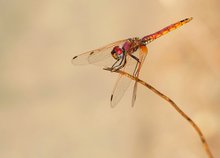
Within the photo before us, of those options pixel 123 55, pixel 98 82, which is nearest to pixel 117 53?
pixel 123 55

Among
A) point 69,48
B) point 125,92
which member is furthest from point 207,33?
point 69,48

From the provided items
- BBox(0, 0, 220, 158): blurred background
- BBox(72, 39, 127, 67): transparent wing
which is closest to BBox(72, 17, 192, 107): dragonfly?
BBox(72, 39, 127, 67): transparent wing

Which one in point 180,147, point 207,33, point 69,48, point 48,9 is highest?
point 48,9

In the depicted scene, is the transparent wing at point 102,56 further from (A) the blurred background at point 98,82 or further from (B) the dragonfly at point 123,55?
(A) the blurred background at point 98,82

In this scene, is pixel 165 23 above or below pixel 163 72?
above

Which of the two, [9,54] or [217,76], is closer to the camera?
[9,54]

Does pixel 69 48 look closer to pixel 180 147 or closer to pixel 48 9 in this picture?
pixel 48 9

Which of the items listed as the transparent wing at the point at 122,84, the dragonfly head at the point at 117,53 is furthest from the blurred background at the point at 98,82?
the dragonfly head at the point at 117,53

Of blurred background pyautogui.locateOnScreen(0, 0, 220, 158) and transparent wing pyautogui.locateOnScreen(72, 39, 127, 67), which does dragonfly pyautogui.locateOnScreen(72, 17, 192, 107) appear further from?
blurred background pyautogui.locateOnScreen(0, 0, 220, 158)
